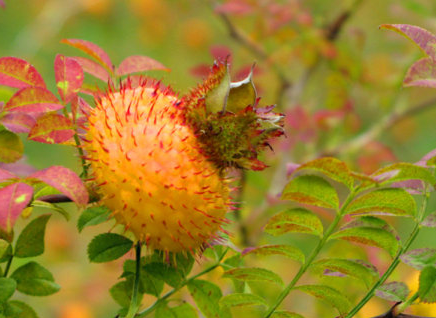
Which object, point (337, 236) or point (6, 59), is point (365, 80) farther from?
point (6, 59)

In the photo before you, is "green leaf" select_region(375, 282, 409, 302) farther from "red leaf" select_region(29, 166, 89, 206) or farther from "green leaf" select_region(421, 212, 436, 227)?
"red leaf" select_region(29, 166, 89, 206)

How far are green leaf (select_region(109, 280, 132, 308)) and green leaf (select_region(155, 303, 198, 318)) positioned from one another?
0.13ft

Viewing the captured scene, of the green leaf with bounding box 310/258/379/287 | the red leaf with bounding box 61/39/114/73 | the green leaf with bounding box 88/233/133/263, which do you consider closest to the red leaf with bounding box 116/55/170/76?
the red leaf with bounding box 61/39/114/73

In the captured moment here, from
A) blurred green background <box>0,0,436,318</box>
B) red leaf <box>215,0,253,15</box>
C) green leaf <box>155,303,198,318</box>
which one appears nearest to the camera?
green leaf <box>155,303,198,318</box>

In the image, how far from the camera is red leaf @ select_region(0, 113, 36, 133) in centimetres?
64

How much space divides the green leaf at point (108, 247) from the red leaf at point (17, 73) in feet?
0.64

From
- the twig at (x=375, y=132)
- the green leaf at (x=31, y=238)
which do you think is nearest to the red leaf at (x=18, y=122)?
the green leaf at (x=31, y=238)

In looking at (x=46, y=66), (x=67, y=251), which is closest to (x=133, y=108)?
(x=67, y=251)

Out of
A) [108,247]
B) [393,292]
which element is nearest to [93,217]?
[108,247]

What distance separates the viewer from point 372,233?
0.61m

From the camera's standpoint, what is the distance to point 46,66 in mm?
3434

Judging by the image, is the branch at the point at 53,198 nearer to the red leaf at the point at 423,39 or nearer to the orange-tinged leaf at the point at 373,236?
the orange-tinged leaf at the point at 373,236

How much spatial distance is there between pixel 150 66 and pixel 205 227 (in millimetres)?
272

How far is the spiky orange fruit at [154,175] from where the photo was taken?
0.59 metres
